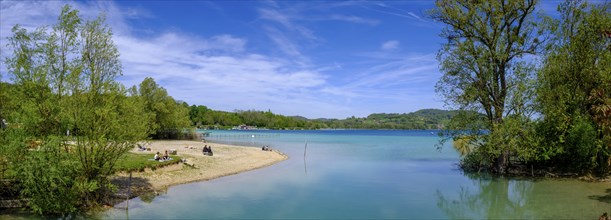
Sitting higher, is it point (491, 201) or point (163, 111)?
point (163, 111)

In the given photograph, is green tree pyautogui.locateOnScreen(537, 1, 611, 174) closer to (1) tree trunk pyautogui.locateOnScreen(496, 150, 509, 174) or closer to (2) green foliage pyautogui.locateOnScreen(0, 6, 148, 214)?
(1) tree trunk pyautogui.locateOnScreen(496, 150, 509, 174)

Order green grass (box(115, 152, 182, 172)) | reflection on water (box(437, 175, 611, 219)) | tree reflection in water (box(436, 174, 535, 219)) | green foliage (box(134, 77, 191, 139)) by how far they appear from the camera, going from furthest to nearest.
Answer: green foliage (box(134, 77, 191, 139)), green grass (box(115, 152, 182, 172)), tree reflection in water (box(436, 174, 535, 219)), reflection on water (box(437, 175, 611, 219))

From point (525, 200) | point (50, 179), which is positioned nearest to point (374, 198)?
point (525, 200)

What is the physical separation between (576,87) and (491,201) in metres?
14.3

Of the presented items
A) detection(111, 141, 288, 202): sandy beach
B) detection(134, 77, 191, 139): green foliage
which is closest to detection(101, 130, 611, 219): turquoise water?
detection(111, 141, 288, 202): sandy beach

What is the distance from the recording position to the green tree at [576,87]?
33250 millimetres

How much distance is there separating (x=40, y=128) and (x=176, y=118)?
6618 centimetres

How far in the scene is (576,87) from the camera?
3519cm

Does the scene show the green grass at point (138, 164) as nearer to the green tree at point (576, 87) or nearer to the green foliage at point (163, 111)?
the green tree at point (576, 87)

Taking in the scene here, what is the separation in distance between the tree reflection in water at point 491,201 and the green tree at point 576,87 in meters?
4.36

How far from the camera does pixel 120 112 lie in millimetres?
23797

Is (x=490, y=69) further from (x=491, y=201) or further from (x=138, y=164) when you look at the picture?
(x=138, y=164)

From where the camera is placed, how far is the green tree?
109 feet

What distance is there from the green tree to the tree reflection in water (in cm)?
436
